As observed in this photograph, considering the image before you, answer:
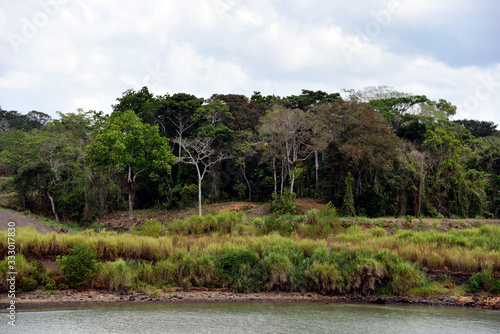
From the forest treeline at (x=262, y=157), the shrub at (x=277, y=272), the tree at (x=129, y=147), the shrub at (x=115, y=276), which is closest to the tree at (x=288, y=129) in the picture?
the forest treeline at (x=262, y=157)

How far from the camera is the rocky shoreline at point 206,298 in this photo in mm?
13383

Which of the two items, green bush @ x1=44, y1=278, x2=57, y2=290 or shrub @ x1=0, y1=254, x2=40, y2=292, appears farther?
green bush @ x1=44, y1=278, x2=57, y2=290

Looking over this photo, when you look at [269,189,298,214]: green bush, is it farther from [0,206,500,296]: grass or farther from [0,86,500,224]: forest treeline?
[0,206,500,296]: grass

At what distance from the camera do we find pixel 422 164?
1187 inches

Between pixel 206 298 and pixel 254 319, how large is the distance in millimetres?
3071

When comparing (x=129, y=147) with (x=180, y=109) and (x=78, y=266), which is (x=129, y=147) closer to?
(x=180, y=109)

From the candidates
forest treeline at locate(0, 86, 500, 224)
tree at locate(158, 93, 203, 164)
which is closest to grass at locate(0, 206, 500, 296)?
forest treeline at locate(0, 86, 500, 224)

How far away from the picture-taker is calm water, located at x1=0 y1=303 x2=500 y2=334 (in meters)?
10.6

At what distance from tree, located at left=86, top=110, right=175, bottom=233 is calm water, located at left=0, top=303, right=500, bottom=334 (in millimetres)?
18167

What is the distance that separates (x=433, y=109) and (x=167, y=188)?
3169cm

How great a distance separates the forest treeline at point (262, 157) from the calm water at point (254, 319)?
55.1 feet

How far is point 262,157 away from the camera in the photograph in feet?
124

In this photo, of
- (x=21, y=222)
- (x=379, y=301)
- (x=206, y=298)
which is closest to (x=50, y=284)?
(x=206, y=298)

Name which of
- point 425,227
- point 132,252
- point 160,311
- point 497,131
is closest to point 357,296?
point 160,311
